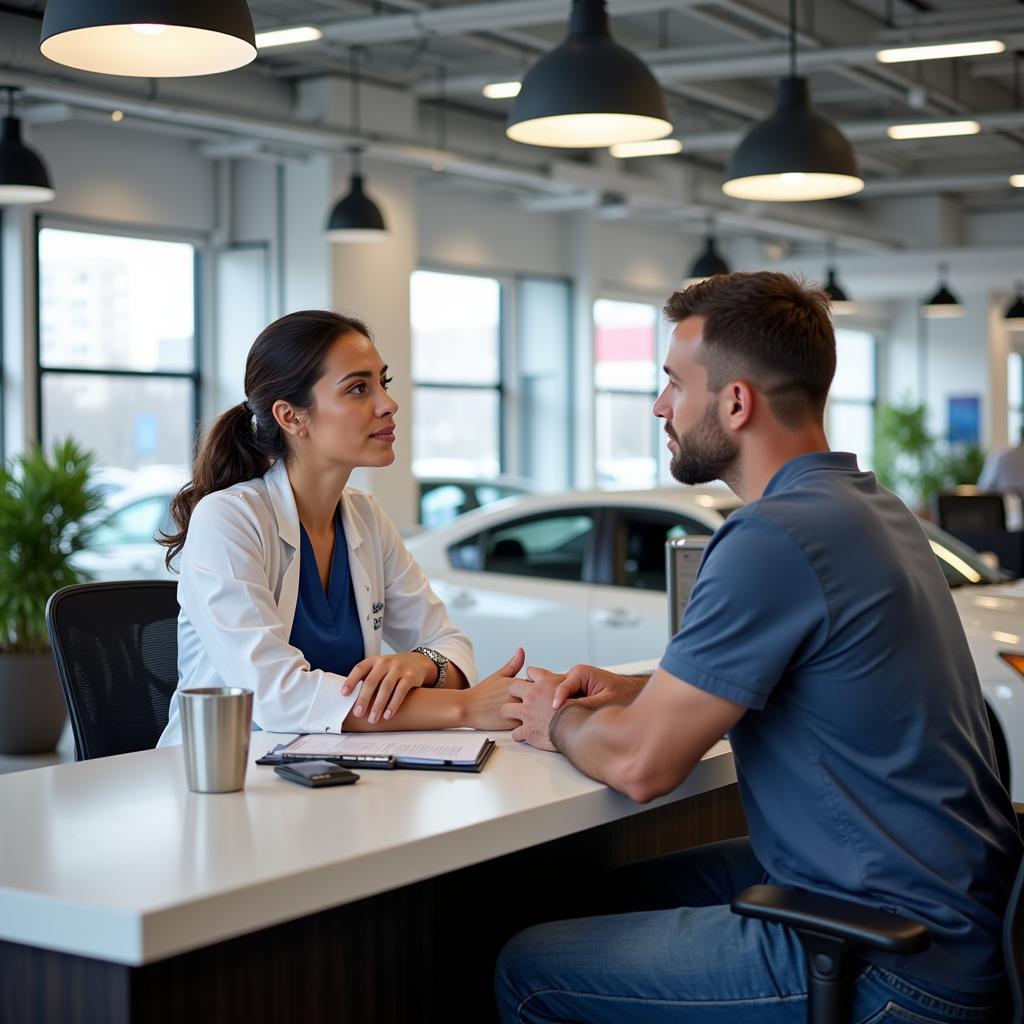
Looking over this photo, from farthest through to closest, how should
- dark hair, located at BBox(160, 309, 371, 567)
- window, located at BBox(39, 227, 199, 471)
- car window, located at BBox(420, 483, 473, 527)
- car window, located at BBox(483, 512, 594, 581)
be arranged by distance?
car window, located at BBox(420, 483, 473, 527) → window, located at BBox(39, 227, 199, 471) → car window, located at BBox(483, 512, 594, 581) → dark hair, located at BBox(160, 309, 371, 567)

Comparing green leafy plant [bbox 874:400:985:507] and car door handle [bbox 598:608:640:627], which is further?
green leafy plant [bbox 874:400:985:507]

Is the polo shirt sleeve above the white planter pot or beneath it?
above

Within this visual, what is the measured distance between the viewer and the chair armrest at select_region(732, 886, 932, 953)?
5.09ft

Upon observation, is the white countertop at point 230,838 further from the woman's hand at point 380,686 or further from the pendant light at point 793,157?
the pendant light at point 793,157

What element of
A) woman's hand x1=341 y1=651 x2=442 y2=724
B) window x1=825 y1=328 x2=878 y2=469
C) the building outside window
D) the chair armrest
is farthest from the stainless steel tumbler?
window x1=825 y1=328 x2=878 y2=469

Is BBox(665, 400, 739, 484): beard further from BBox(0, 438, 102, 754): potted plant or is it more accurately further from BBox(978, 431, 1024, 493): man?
BBox(978, 431, 1024, 493): man

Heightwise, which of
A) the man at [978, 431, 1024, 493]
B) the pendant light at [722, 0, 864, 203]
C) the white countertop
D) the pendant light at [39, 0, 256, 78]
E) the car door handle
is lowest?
the car door handle

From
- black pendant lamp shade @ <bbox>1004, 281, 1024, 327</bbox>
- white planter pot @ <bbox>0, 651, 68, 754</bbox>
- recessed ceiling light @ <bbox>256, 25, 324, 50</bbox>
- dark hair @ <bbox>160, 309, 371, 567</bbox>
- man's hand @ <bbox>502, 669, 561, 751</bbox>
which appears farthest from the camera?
black pendant lamp shade @ <bbox>1004, 281, 1024, 327</bbox>

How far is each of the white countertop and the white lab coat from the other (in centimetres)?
17

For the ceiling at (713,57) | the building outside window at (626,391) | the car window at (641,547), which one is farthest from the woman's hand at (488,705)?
the building outside window at (626,391)

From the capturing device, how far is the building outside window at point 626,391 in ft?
45.2

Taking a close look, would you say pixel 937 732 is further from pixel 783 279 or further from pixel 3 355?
pixel 3 355

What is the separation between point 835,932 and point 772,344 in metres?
0.76

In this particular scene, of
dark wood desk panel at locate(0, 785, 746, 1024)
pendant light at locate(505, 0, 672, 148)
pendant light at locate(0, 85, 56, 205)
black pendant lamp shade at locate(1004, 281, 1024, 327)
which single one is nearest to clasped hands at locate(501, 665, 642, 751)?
dark wood desk panel at locate(0, 785, 746, 1024)
